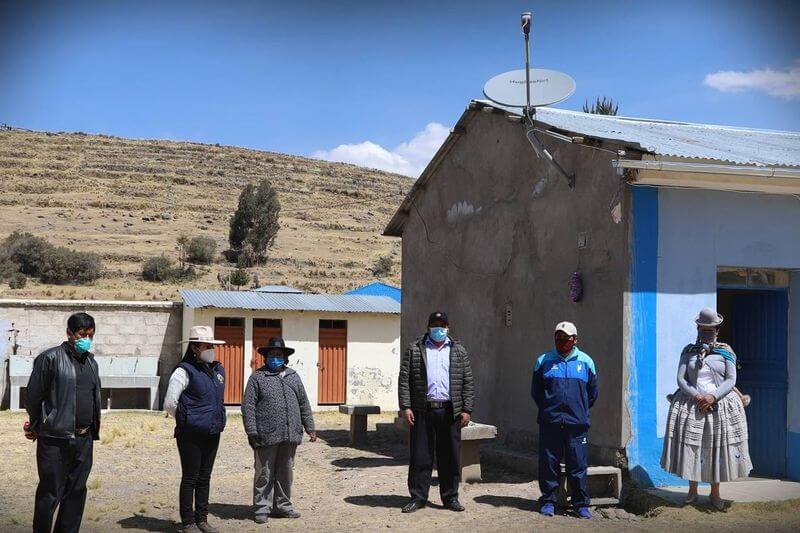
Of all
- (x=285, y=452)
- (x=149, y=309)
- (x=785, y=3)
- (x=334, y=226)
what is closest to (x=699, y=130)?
(x=785, y=3)

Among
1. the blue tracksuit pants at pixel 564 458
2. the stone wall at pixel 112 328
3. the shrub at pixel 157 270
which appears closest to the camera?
the blue tracksuit pants at pixel 564 458

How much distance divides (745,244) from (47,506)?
7598mm

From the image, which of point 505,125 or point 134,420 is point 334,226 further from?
point 505,125

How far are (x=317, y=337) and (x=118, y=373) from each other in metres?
5.13

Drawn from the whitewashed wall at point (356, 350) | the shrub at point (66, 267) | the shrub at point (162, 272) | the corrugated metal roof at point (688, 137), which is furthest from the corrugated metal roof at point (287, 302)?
the shrub at point (162, 272)

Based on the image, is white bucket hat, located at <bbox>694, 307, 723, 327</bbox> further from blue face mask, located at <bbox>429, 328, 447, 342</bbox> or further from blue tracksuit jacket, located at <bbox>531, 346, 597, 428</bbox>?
blue face mask, located at <bbox>429, 328, 447, 342</bbox>

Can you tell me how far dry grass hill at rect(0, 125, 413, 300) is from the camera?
4434 cm

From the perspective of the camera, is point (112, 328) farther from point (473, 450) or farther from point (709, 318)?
point (709, 318)

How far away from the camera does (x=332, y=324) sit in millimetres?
22578

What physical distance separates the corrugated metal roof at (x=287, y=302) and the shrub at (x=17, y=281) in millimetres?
18041

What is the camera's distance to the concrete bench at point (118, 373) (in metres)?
19.5

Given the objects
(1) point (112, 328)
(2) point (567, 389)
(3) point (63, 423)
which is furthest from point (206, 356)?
(1) point (112, 328)

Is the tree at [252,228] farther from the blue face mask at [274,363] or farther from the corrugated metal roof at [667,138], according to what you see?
the blue face mask at [274,363]

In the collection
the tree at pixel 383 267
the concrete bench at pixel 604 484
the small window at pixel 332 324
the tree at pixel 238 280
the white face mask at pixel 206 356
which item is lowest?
the concrete bench at pixel 604 484
